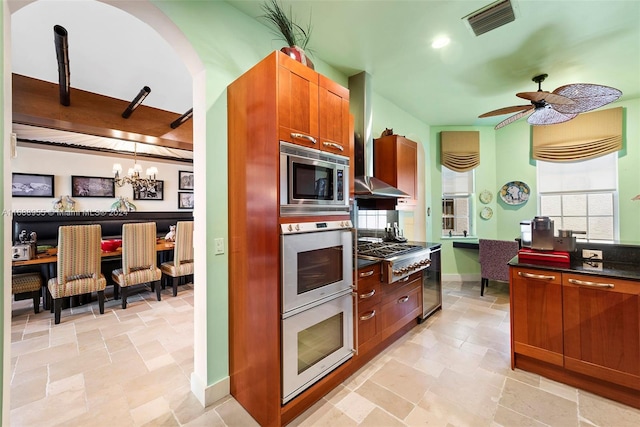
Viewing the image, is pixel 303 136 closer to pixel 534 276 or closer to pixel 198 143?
pixel 198 143

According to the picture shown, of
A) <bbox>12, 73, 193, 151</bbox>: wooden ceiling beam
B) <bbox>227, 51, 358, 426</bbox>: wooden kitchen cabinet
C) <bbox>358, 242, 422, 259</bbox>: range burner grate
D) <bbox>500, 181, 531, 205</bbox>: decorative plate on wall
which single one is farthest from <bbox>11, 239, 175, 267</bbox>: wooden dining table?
<bbox>500, 181, 531, 205</bbox>: decorative plate on wall

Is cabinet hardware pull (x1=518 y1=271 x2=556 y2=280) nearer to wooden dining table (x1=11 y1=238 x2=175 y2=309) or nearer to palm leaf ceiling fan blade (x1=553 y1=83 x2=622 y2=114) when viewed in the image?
palm leaf ceiling fan blade (x1=553 y1=83 x2=622 y2=114)

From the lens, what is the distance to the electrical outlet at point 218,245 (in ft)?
6.01

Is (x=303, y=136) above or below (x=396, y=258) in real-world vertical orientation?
above

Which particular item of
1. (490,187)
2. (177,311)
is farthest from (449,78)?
(177,311)

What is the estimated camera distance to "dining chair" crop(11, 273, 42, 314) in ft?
11.1

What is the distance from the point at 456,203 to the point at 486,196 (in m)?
0.53

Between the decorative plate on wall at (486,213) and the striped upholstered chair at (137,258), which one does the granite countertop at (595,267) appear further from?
the striped upholstered chair at (137,258)

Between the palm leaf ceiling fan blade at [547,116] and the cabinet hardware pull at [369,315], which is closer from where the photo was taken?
the cabinet hardware pull at [369,315]

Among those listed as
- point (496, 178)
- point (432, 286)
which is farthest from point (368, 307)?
point (496, 178)

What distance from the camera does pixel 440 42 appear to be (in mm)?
2500

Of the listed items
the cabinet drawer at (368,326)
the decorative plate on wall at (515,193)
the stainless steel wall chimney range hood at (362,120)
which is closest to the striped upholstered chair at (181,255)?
the stainless steel wall chimney range hood at (362,120)

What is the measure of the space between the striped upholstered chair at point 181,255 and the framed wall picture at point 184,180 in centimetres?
333

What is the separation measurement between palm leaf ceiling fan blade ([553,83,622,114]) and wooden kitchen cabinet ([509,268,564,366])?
165cm
